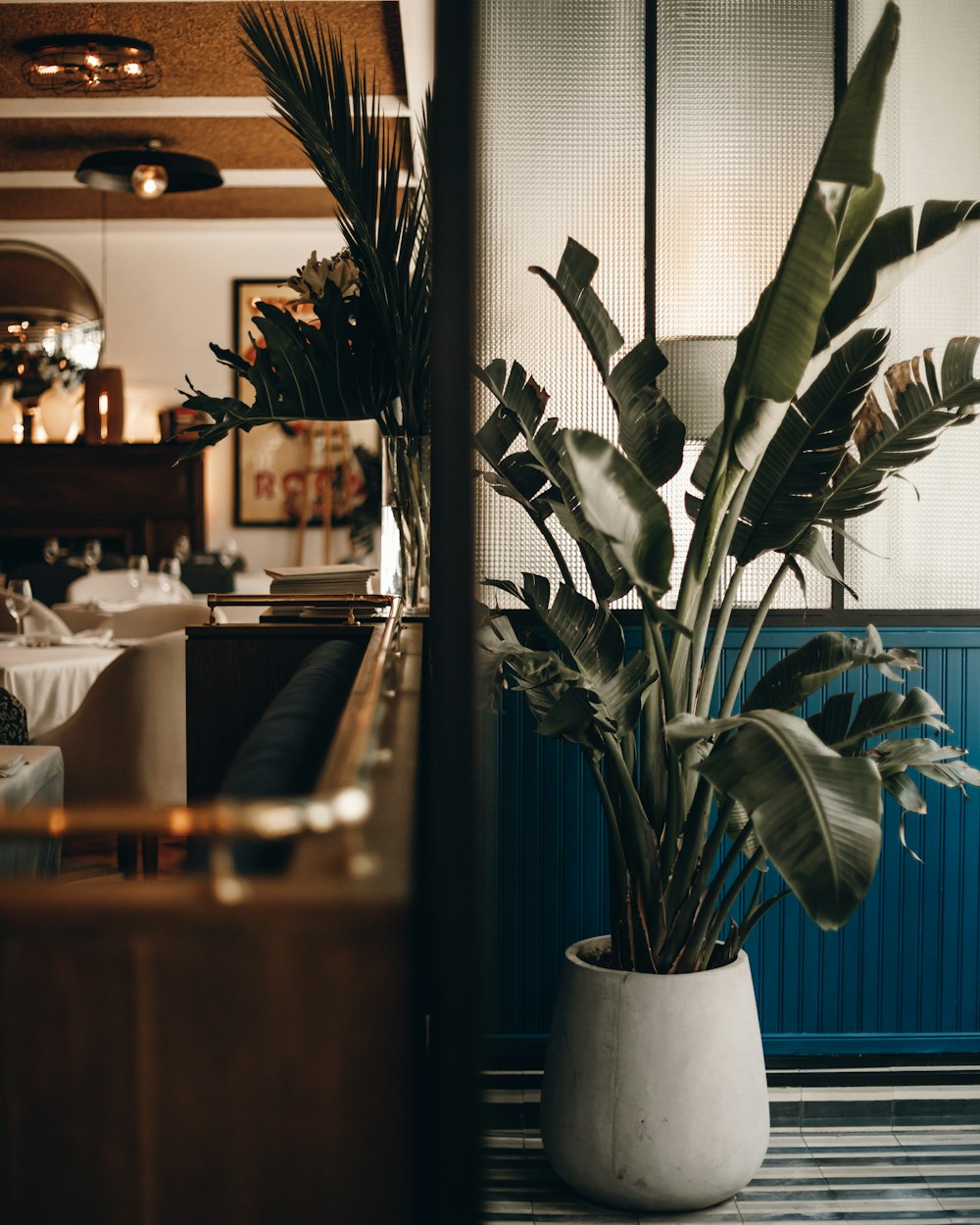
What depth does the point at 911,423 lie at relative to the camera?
7.43 feet

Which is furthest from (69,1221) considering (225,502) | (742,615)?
(225,502)

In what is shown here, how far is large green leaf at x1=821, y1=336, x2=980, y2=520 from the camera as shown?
7.36 feet

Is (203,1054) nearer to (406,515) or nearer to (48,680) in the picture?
(406,515)

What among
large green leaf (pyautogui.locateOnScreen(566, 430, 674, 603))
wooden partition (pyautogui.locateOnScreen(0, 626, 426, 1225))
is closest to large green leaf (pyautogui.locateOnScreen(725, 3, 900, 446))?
large green leaf (pyautogui.locateOnScreen(566, 430, 674, 603))

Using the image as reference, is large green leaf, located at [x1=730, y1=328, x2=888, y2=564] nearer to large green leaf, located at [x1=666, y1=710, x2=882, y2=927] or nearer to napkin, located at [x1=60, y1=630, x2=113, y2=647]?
large green leaf, located at [x1=666, y1=710, x2=882, y2=927]

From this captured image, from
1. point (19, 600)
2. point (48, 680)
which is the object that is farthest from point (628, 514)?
point (19, 600)

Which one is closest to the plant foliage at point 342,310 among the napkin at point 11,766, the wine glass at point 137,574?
the napkin at point 11,766

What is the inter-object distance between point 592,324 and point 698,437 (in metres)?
0.57

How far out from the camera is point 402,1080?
1126 mm

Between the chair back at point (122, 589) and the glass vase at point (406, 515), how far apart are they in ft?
10.6

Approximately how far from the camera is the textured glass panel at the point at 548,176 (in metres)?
2.85

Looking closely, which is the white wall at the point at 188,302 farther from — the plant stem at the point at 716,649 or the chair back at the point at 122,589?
the plant stem at the point at 716,649

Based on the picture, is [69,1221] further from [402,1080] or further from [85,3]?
[85,3]

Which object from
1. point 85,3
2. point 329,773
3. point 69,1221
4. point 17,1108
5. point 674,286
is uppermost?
point 85,3
